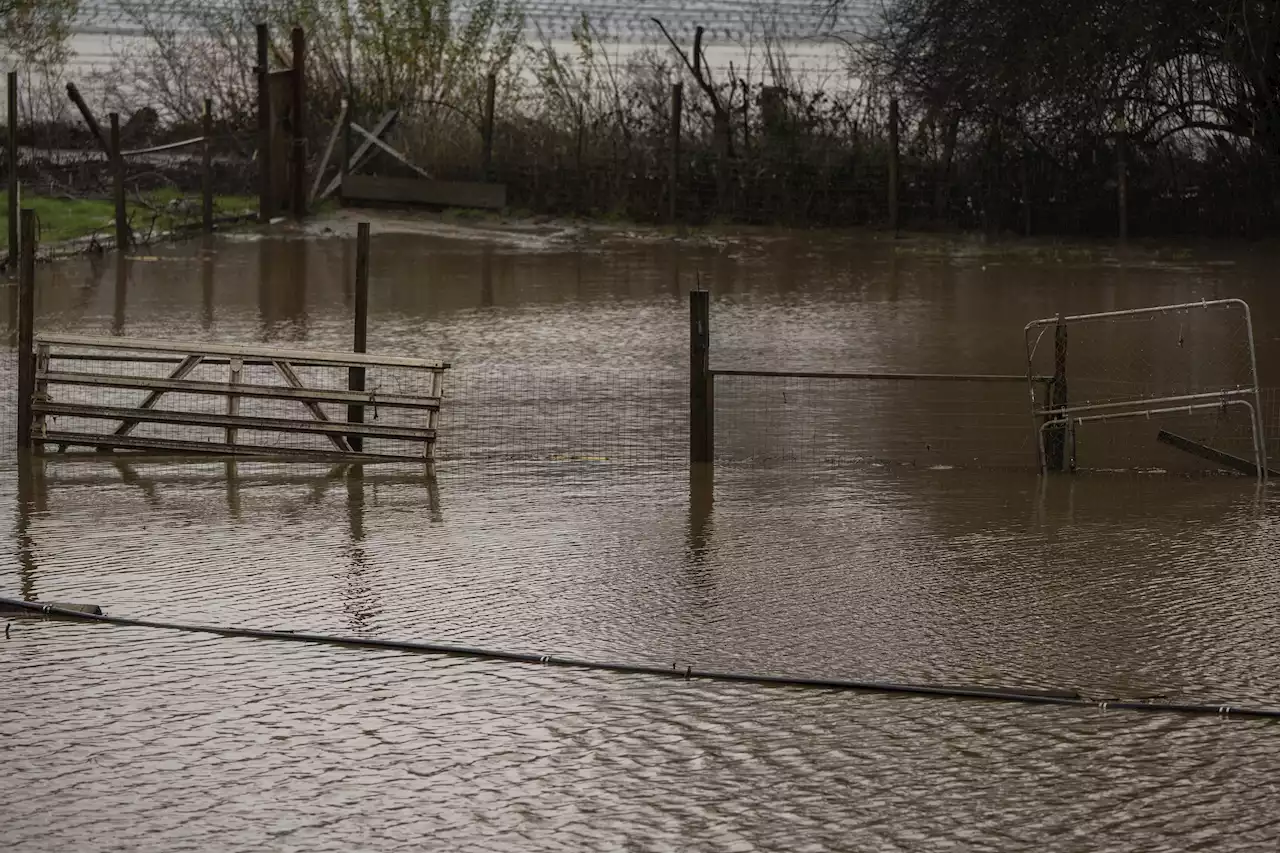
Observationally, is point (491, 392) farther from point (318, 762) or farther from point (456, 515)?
point (318, 762)

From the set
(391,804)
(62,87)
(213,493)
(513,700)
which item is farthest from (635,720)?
(62,87)

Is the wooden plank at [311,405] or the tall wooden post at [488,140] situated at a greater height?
the tall wooden post at [488,140]

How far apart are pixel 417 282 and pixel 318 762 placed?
16224 millimetres

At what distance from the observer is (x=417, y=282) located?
22656 mm

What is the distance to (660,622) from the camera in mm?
8711

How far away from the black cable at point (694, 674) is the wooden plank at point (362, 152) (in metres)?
23.3

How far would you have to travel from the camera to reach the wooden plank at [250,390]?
12469mm

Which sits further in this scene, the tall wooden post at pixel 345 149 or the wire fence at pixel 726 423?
the tall wooden post at pixel 345 149

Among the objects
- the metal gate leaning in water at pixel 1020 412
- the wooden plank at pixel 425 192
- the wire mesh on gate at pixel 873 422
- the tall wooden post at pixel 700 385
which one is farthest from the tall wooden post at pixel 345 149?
the tall wooden post at pixel 700 385

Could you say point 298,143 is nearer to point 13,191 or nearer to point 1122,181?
point 13,191

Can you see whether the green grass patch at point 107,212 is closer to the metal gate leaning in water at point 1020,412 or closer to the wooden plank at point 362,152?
the wooden plank at point 362,152

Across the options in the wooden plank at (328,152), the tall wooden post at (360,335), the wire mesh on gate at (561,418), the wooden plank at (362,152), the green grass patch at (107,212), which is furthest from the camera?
the wooden plank at (362,152)

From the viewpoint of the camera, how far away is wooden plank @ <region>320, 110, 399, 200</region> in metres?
31.4

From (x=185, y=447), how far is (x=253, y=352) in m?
1.00
